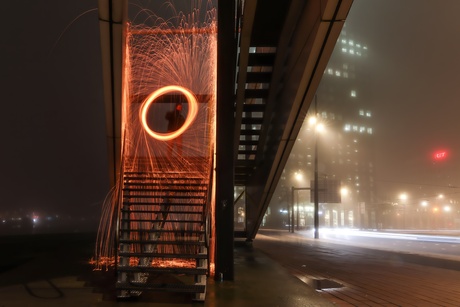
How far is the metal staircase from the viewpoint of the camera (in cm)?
680

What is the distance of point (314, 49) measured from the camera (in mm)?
8305

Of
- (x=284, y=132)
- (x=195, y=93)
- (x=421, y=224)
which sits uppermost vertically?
(x=195, y=93)

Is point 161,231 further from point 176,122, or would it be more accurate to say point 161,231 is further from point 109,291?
point 176,122

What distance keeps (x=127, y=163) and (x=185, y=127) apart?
183cm

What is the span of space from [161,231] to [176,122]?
158 inches

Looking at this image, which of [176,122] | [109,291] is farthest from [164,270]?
[176,122]

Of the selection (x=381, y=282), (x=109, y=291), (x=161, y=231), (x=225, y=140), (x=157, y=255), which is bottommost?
(x=381, y=282)

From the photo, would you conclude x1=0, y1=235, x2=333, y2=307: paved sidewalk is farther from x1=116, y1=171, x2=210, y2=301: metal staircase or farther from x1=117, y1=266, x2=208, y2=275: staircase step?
x1=117, y1=266, x2=208, y2=275: staircase step

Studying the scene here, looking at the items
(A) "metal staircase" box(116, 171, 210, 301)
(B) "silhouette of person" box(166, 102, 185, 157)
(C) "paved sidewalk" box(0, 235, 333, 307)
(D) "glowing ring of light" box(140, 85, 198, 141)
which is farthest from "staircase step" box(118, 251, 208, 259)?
(B) "silhouette of person" box(166, 102, 185, 157)

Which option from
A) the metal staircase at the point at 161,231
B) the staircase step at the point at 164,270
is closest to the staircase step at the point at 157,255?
the metal staircase at the point at 161,231

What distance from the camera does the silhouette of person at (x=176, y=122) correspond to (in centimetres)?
1053

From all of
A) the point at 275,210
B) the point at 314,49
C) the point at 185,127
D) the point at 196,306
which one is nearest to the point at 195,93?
the point at 185,127

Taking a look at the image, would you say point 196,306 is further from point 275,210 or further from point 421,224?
point 421,224

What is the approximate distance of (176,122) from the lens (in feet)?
35.4
